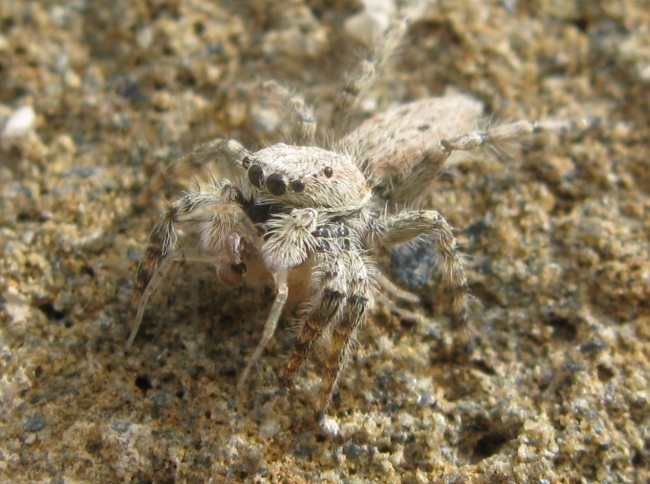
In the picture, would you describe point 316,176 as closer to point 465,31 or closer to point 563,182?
point 563,182

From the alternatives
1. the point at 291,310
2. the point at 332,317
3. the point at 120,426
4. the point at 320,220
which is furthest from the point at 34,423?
the point at 320,220

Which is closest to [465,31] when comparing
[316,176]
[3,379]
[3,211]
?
[316,176]

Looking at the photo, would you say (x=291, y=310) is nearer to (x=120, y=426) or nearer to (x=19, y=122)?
(x=120, y=426)

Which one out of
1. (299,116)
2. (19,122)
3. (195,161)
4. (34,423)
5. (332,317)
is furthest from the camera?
(19,122)

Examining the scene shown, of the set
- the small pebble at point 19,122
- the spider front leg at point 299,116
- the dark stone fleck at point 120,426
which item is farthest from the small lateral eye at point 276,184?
the small pebble at point 19,122

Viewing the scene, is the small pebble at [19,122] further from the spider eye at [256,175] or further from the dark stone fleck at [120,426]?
the dark stone fleck at [120,426]

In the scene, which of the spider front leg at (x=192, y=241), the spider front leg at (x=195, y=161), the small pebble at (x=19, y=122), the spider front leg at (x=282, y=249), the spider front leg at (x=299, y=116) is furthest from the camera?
the small pebble at (x=19, y=122)

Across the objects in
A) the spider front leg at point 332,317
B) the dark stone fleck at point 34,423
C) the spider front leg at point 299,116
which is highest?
the spider front leg at point 299,116

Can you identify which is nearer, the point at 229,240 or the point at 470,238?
the point at 229,240
